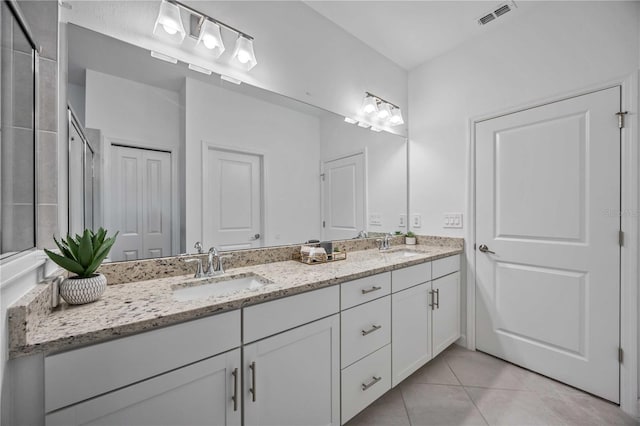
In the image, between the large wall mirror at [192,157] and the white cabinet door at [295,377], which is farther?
the large wall mirror at [192,157]

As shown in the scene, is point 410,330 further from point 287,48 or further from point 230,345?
point 287,48

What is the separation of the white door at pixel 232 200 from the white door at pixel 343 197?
1.92ft

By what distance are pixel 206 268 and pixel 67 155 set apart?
75cm

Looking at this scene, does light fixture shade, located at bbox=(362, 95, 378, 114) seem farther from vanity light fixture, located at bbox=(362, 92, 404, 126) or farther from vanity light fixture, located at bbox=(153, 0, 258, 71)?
vanity light fixture, located at bbox=(153, 0, 258, 71)

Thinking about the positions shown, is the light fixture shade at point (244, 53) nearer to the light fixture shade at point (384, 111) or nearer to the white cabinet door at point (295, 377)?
the light fixture shade at point (384, 111)

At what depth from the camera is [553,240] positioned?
1.83 m

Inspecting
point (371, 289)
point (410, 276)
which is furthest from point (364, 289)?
point (410, 276)

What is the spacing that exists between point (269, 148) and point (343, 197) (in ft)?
2.43

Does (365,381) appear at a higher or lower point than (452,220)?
lower

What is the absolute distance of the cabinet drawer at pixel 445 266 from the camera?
198 centimetres

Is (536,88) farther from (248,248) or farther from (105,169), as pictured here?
(105,169)

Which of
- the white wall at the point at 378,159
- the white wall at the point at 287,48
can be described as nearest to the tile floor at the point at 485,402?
the white wall at the point at 378,159

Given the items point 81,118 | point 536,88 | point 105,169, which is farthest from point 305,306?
point 536,88

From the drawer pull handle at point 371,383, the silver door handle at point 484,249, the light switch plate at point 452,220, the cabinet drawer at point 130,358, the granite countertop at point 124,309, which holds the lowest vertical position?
the drawer pull handle at point 371,383
